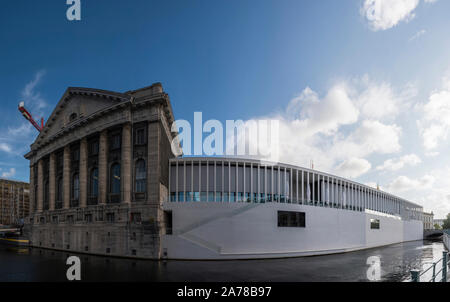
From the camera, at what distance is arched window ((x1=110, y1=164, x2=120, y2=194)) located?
33750 millimetres

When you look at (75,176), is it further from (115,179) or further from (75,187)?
(115,179)

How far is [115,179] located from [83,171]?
6.55m

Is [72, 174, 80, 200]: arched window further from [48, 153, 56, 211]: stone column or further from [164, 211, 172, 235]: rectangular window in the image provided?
[164, 211, 172, 235]: rectangular window

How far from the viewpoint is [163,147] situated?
3381 cm

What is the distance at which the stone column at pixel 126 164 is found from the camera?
31547 millimetres

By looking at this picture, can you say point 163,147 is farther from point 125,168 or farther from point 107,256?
point 107,256

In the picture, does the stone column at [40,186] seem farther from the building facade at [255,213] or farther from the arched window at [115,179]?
→ the building facade at [255,213]

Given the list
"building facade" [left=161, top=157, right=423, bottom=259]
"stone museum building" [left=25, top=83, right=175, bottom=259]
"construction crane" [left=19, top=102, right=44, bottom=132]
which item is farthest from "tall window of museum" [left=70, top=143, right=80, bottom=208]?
"construction crane" [left=19, top=102, right=44, bottom=132]

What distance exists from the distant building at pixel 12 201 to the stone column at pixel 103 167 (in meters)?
97.3

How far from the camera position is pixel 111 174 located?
34531 mm

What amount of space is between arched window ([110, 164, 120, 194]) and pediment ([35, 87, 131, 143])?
7732mm

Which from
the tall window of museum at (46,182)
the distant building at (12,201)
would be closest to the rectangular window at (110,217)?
the tall window of museum at (46,182)
